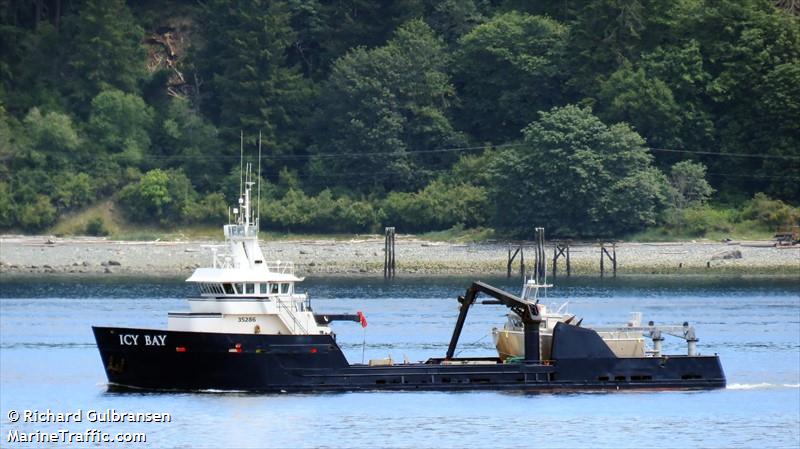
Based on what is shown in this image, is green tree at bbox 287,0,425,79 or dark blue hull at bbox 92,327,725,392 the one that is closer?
dark blue hull at bbox 92,327,725,392

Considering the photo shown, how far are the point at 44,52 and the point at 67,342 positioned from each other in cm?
7252

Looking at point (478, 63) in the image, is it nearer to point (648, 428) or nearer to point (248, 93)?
point (248, 93)

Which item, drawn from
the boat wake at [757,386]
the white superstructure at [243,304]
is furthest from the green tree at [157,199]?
the white superstructure at [243,304]

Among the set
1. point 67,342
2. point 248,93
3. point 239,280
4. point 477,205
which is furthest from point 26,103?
point 239,280

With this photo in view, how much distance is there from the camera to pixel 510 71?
133750 millimetres

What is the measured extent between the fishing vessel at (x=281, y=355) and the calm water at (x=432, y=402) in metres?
0.47

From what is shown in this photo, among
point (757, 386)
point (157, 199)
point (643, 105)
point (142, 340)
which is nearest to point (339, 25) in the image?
point (157, 199)

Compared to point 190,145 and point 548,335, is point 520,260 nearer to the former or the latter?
point 190,145

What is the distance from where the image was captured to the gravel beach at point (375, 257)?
385 ft

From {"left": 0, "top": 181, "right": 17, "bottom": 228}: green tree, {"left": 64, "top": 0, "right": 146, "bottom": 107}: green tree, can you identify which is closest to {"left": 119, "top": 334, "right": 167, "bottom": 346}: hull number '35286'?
{"left": 0, "top": 181, "right": 17, "bottom": 228}: green tree

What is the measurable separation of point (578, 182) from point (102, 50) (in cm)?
3839

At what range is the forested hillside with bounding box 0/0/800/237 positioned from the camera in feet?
403

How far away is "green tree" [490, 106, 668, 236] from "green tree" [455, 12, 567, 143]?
963 centimetres

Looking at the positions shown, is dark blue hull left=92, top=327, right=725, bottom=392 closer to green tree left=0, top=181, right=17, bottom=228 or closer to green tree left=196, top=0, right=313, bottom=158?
green tree left=0, top=181, right=17, bottom=228
